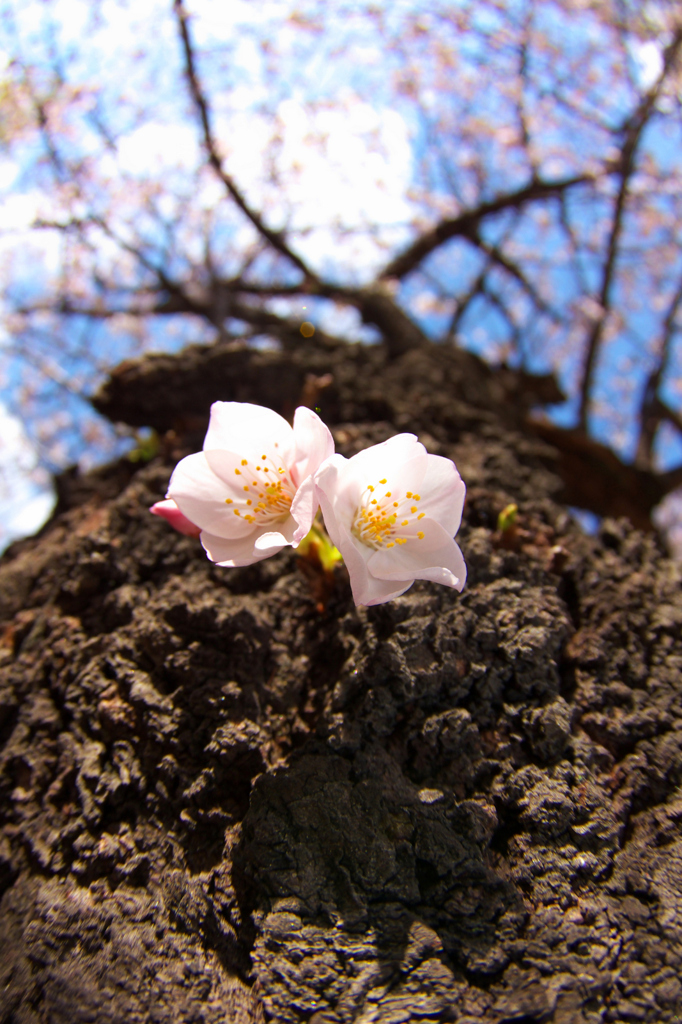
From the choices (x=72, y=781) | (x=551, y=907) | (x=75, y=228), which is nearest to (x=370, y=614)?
(x=551, y=907)

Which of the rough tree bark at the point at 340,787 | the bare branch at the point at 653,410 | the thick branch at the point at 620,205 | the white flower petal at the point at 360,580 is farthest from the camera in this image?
the bare branch at the point at 653,410

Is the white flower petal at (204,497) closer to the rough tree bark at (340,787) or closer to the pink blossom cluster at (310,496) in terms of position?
the pink blossom cluster at (310,496)

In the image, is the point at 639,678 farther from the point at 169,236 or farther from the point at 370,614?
the point at 169,236

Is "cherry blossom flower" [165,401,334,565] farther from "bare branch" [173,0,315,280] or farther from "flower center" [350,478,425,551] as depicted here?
"bare branch" [173,0,315,280]

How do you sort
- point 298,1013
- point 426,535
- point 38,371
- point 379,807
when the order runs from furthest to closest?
point 38,371, point 426,535, point 379,807, point 298,1013

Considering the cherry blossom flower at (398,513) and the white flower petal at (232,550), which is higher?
the cherry blossom flower at (398,513)

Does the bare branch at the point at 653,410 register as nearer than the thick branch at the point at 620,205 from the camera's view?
No

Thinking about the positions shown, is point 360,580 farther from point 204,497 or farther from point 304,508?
point 204,497

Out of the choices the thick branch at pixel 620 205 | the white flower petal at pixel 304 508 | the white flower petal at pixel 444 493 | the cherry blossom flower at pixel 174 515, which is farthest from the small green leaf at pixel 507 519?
the thick branch at pixel 620 205
